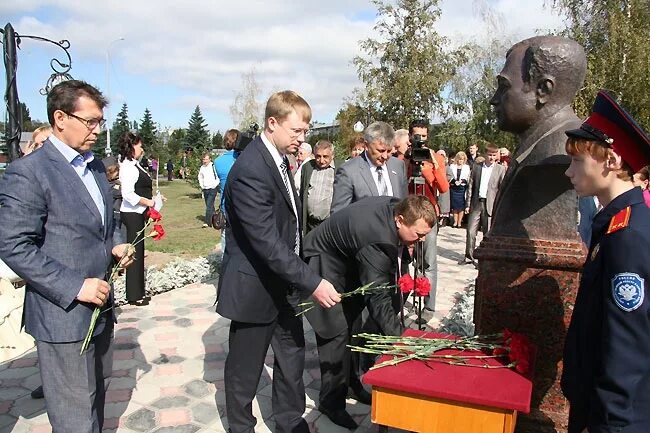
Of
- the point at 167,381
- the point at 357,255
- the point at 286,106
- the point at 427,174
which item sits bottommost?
the point at 167,381

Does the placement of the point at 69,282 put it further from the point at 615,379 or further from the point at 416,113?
the point at 416,113

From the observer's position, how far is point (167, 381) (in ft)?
13.3

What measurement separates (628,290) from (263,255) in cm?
165

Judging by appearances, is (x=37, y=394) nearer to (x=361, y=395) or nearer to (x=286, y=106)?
(x=361, y=395)

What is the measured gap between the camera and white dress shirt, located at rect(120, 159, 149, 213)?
5383 millimetres

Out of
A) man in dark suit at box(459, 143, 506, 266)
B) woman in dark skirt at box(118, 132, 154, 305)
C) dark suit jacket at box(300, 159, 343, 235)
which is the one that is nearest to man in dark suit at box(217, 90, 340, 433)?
dark suit jacket at box(300, 159, 343, 235)

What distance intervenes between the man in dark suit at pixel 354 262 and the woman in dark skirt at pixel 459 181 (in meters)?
9.00

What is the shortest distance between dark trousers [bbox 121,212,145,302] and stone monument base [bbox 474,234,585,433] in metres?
3.95

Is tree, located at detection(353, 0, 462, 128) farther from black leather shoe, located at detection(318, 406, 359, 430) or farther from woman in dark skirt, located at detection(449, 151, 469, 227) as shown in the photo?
black leather shoe, located at detection(318, 406, 359, 430)

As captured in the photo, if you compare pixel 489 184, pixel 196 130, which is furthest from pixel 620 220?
pixel 196 130

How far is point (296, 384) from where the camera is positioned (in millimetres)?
3078

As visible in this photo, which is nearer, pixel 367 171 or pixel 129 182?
pixel 367 171

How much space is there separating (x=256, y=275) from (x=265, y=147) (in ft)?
2.30

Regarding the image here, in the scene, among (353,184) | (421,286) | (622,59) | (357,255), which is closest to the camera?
(421,286)
